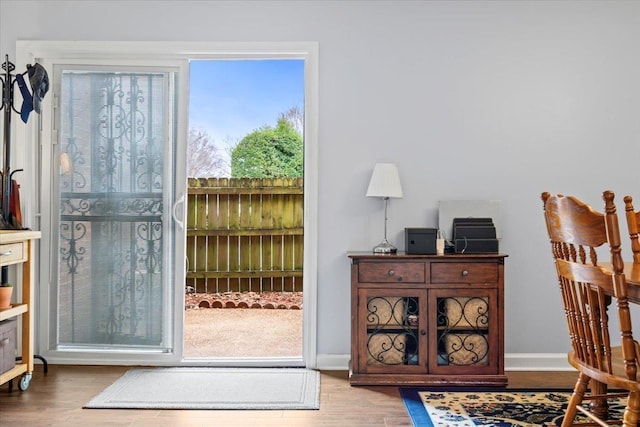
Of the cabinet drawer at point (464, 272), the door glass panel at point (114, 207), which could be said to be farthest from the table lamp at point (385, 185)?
the door glass panel at point (114, 207)

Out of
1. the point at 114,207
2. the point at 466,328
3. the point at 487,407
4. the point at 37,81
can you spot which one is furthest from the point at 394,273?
the point at 37,81

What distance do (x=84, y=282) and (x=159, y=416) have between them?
1.35 metres

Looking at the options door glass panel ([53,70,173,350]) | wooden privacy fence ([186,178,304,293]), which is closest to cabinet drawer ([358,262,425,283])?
door glass panel ([53,70,173,350])

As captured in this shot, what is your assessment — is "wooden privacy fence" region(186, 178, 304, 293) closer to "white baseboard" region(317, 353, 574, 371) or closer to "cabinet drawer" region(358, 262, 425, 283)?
"white baseboard" region(317, 353, 574, 371)

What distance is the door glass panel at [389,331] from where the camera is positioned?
3.38m

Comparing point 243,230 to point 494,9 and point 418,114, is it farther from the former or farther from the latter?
point 494,9

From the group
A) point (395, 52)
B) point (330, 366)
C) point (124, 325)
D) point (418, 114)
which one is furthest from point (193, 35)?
point (330, 366)

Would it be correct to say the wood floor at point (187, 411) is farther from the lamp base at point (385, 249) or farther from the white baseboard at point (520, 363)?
the lamp base at point (385, 249)

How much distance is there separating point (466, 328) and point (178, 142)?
2181 mm

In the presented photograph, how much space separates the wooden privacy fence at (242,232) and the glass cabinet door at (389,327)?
2946 mm

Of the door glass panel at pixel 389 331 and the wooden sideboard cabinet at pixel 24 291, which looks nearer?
the wooden sideboard cabinet at pixel 24 291

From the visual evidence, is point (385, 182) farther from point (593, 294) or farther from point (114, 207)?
point (114, 207)

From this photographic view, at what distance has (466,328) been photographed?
338 centimetres

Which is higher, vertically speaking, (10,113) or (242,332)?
(10,113)
